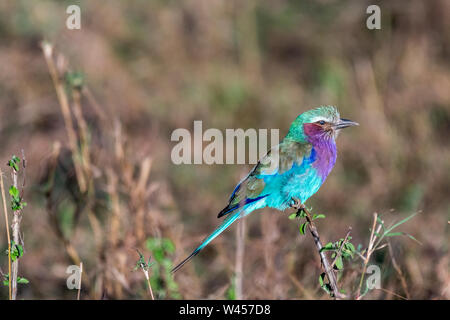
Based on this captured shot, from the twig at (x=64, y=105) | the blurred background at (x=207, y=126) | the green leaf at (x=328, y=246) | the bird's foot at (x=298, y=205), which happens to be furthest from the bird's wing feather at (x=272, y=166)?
the twig at (x=64, y=105)

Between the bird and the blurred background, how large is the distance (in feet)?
2.11

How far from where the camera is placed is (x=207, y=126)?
6.38 m

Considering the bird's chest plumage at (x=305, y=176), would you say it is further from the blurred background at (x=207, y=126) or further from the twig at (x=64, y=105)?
the twig at (x=64, y=105)

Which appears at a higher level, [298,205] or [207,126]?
[207,126]

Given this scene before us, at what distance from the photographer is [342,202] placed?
212 inches

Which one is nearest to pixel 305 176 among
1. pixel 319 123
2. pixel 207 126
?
pixel 319 123

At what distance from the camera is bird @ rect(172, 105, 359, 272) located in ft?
8.26

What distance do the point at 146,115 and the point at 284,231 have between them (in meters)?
2.65

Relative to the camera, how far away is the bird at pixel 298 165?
2518mm

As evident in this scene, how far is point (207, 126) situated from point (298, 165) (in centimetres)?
390

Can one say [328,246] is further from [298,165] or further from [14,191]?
[14,191]

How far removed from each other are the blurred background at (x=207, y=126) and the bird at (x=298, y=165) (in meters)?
0.64

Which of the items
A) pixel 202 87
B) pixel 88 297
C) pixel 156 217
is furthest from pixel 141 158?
pixel 202 87
